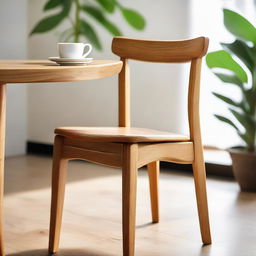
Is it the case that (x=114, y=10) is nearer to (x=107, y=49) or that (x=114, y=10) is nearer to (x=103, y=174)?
(x=107, y=49)

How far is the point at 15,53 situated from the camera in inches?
174

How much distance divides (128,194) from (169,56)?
2.17ft

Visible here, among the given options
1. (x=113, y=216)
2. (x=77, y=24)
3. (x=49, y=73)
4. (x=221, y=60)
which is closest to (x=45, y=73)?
(x=49, y=73)

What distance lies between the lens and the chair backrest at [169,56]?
2381 millimetres

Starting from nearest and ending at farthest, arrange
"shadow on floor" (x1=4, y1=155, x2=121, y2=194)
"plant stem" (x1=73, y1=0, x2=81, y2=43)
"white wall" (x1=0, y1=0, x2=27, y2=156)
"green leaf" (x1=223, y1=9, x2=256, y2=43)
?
"green leaf" (x1=223, y1=9, x2=256, y2=43) → "shadow on floor" (x1=4, y1=155, x2=121, y2=194) → "plant stem" (x1=73, y1=0, x2=81, y2=43) → "white wall" (x1=0, y1=0, x2=27, y2=156)

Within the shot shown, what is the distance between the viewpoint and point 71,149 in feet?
7.61

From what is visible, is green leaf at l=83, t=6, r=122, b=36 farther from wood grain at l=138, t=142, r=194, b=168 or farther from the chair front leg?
the chair front leg

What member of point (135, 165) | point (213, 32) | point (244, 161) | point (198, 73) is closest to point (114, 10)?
point (213, 32)

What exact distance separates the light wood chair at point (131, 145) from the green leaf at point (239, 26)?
2.81 ft

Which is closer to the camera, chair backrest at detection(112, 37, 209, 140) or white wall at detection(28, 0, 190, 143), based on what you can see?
chair backrest at detection(112, 37, 209, 140)

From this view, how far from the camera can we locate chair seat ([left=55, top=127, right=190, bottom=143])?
216 cm

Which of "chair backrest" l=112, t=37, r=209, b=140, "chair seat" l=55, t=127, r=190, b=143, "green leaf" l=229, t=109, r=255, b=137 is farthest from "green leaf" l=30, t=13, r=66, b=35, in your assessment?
"chair seat" l=55, t=127, r=190, b=143

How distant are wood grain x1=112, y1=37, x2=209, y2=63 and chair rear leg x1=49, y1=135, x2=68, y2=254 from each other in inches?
20.6

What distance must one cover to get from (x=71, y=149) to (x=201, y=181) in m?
0.52
